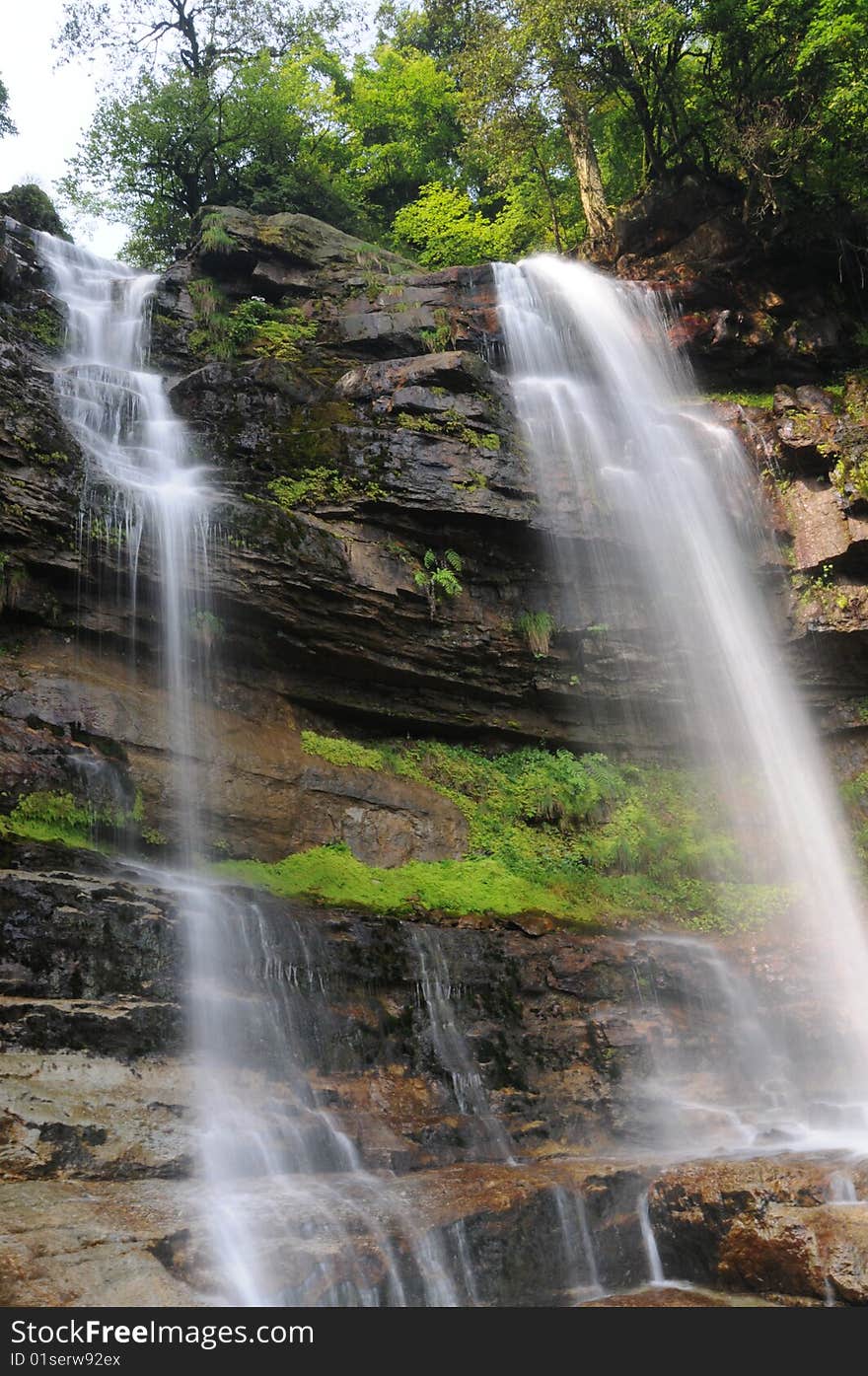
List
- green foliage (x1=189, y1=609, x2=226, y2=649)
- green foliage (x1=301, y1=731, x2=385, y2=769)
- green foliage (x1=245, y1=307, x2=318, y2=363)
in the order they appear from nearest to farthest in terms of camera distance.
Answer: green foliage (x1=189, y1=609, x2=226, y2=649), green foliage (x1=301, y1=731, x2=385, y2=769), green foliage (x1=245, y1=307, x2=318, y2=363)

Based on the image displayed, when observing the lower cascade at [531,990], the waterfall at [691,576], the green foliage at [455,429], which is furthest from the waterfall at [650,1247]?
the green foliage at [455,429]

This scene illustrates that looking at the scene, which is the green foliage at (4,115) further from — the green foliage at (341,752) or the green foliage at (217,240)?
the green foliage at (341,752)

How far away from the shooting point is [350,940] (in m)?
9.46

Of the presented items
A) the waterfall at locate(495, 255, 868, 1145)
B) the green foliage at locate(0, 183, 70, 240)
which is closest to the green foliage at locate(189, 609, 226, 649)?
the waterfall at locate(495, 255, 868, 1145)

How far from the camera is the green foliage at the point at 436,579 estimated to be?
1300cm

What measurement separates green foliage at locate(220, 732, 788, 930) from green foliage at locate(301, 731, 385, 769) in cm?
2

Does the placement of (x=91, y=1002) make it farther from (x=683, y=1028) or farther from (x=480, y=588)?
(x=480, y=588)

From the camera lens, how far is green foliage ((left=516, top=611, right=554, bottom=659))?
13.6m

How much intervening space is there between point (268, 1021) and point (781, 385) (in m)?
14.3

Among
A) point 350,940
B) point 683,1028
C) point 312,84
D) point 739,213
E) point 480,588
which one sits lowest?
point 683,1028

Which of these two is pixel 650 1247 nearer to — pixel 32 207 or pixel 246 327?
pixel 246 327

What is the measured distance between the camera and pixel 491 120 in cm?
1959

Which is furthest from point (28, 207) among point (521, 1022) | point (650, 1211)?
point (650, 1211)

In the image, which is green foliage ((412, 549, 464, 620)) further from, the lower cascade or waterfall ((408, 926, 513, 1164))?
waterfall ((408, 926, 513, 1164))
